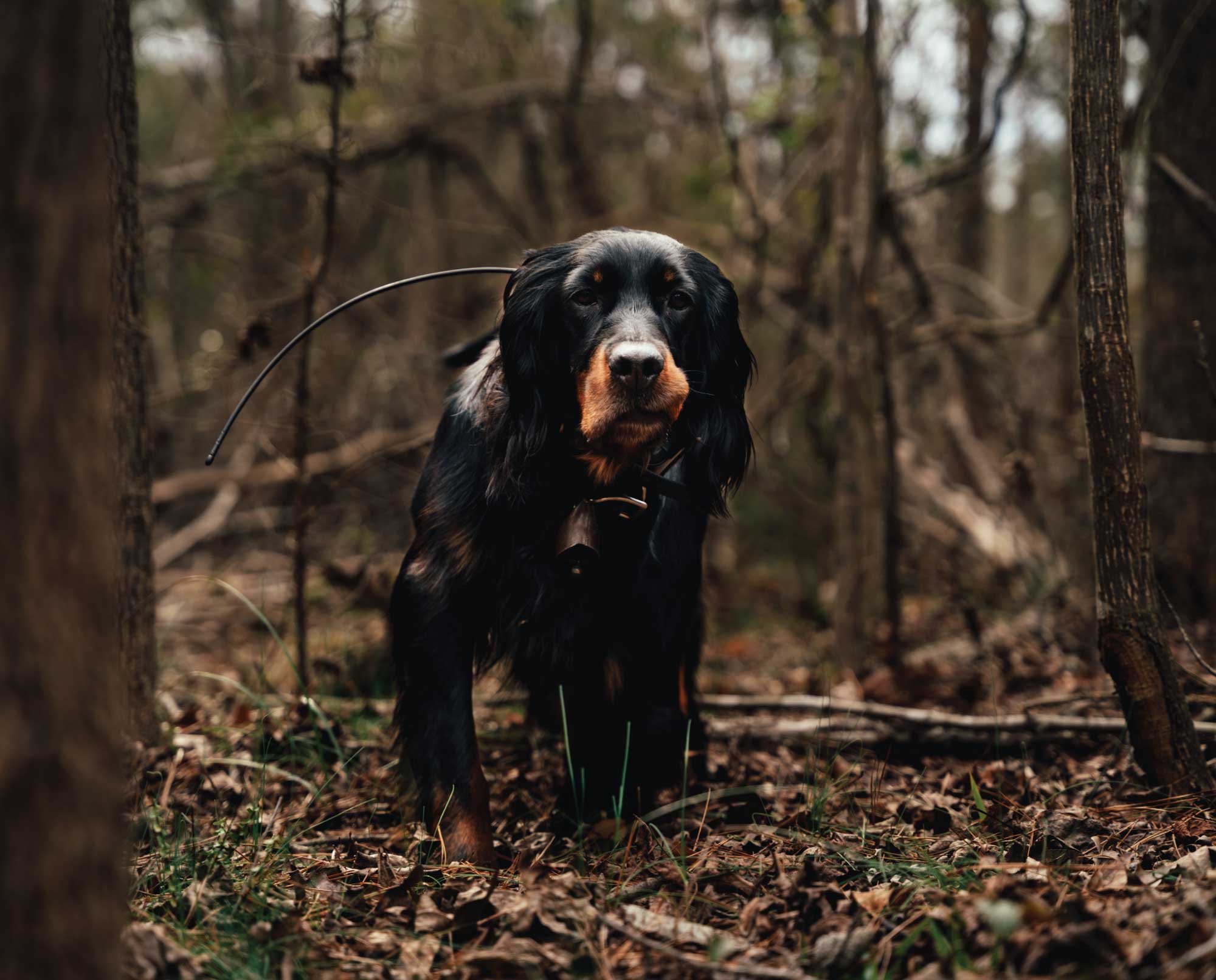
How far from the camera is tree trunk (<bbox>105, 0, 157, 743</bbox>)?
9.77ft

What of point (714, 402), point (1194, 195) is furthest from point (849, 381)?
point (714, 402)

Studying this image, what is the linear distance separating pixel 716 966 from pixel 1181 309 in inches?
158

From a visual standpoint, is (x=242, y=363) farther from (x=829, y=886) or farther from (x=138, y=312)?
(x=829, y=886)

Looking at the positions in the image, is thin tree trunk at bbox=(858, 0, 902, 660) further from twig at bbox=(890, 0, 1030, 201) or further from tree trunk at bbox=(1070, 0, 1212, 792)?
tree trunk at bbox=(1070, 0, 1212, 792)

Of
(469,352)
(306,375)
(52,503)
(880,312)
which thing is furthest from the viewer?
(880,312)

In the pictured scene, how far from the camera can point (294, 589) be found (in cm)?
389

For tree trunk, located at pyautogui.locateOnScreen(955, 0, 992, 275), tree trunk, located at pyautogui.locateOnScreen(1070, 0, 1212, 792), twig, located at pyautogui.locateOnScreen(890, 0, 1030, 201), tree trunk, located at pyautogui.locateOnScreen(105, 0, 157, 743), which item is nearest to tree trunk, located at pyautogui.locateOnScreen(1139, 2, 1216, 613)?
twig, located at pyautogui.locateOnScreen(890, 0, 1030, 201)

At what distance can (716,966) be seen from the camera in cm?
167

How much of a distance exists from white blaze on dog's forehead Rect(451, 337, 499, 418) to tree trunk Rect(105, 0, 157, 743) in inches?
38.6

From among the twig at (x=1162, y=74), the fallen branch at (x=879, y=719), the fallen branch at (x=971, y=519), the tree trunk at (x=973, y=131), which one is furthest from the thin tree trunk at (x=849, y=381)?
the twig at (x=1162, y=74)

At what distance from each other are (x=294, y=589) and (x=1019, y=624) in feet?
11.7

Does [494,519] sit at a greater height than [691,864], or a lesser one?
greater

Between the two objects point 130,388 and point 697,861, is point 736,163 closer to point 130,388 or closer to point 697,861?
point 130,388

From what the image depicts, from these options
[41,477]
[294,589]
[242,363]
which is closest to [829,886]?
[41,477]
